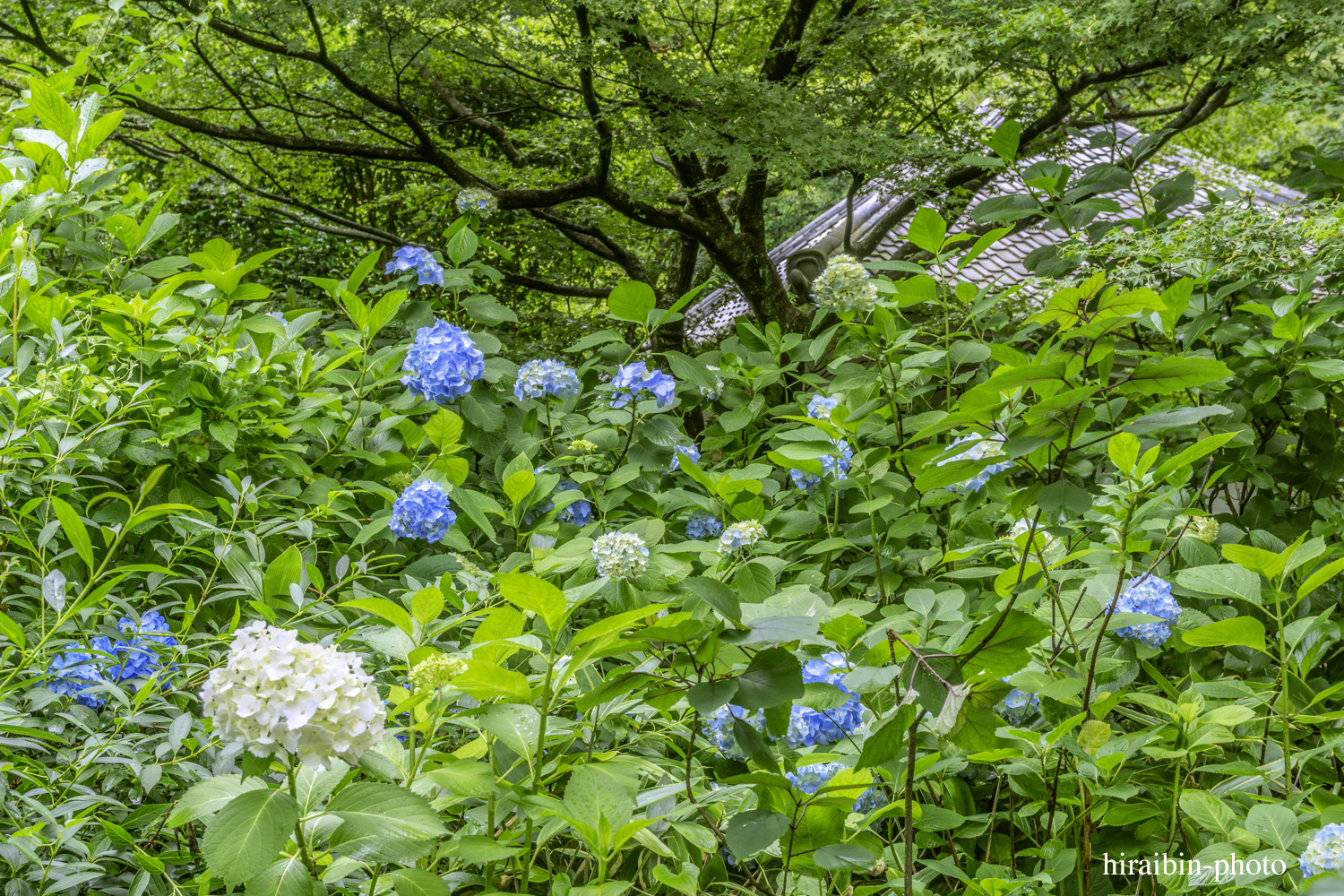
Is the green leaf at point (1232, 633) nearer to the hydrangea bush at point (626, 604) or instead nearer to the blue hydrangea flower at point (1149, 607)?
the hydrangea bush at point (626, 604)

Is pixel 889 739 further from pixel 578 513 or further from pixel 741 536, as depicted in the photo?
pixel 578 513

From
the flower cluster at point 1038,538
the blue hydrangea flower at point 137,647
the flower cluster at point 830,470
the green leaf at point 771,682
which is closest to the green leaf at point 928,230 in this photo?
the flower cluster at point 830,470

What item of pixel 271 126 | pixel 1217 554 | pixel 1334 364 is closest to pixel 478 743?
pixel 1217 554

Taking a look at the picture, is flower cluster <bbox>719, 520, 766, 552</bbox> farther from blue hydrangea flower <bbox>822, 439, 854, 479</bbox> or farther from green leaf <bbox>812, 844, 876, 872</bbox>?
green leaf <bbox>812, 844, 876, 872</bbox>

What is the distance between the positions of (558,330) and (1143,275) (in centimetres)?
415

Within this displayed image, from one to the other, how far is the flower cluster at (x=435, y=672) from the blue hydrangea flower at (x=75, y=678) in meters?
0.55

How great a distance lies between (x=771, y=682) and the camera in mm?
799

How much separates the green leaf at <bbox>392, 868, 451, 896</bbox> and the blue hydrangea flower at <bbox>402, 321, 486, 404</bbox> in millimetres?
1336

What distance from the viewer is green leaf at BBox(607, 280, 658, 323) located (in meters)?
1.88

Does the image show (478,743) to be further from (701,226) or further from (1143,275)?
(701,226)

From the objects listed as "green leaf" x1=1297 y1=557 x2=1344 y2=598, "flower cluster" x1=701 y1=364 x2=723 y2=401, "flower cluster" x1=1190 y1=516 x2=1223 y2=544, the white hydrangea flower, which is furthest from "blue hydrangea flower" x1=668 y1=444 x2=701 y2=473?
the white hydrangea flower

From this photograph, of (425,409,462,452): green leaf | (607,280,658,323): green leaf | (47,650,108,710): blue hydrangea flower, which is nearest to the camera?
(47,650,108,710): blue hydrangea flower

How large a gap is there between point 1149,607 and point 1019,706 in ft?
0.87

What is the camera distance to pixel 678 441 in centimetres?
208
